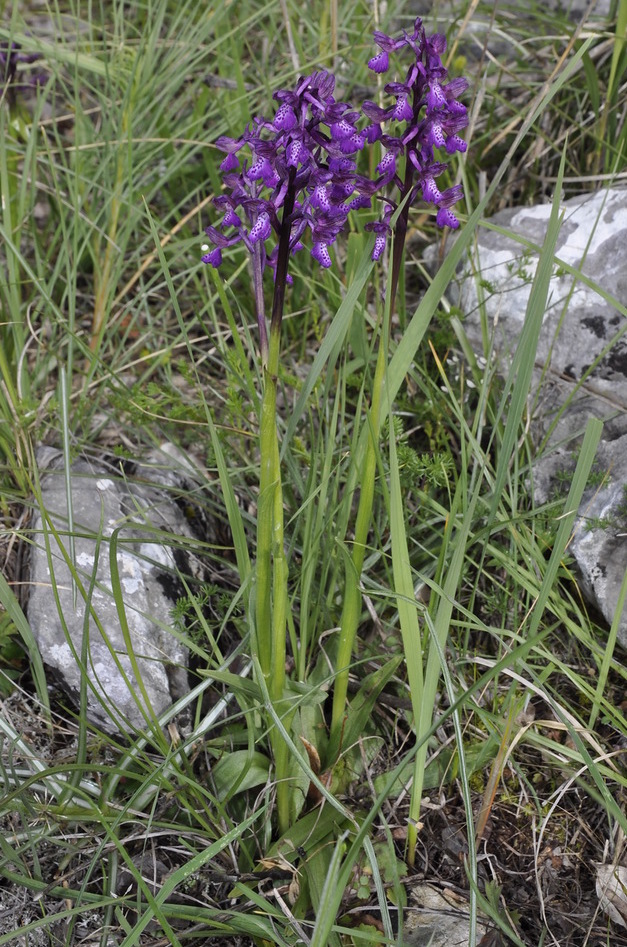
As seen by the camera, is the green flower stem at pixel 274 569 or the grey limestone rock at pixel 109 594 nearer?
the green flower stem at pixel 274 569

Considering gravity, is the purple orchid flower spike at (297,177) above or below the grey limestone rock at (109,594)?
above

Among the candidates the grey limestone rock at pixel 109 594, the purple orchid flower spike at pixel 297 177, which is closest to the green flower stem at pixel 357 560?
the purple orchid flower spike at pixel 297 177

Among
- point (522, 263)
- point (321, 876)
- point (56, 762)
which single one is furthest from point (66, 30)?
point (321, 876)

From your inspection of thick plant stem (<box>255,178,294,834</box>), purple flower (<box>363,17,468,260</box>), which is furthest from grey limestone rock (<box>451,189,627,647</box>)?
thick plant stem (<box>255,178,294,834</box>)

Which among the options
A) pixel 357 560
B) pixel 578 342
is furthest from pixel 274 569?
pixel 578 342

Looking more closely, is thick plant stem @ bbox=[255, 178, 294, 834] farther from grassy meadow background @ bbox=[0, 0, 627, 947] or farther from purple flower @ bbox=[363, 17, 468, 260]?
purple flower @ bbox=[363, 17, 468, 260]

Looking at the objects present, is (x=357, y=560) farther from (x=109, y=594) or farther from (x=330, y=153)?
(x=330, y=153)

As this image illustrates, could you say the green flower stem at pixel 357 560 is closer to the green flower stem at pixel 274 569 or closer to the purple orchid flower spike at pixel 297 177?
the green flower stem at pixel 274 569

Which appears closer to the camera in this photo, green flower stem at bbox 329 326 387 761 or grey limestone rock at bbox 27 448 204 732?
green flower stem at bbox 329 326 387 761
